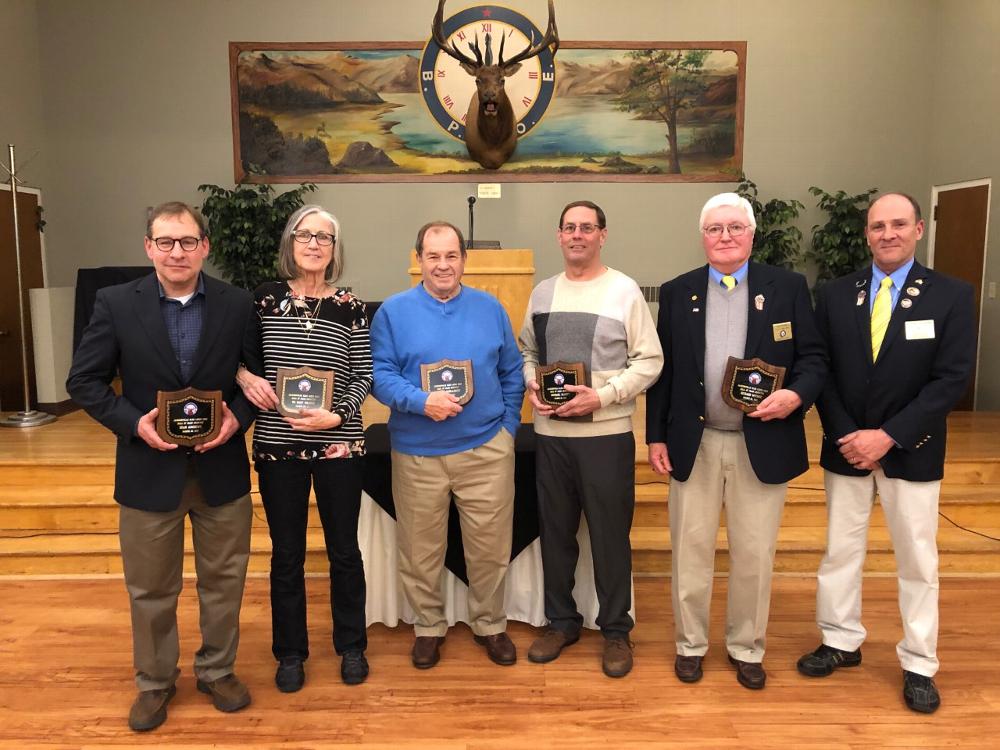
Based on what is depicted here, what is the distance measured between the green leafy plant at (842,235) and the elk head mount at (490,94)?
117 inches

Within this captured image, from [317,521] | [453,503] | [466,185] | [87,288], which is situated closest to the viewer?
[453,503]

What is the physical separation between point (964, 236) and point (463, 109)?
465cm

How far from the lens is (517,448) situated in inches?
130

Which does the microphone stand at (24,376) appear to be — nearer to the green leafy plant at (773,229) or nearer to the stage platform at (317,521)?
the stage platform at (317,521)

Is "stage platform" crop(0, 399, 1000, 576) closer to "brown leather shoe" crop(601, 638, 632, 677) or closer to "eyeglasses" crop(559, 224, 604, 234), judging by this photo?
"brown leather shoe" crop(601, 638, 632, 677)

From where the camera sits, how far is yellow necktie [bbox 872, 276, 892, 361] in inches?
103

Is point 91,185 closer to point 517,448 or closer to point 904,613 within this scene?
point 517,448

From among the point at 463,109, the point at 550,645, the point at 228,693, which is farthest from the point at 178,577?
the point at 463,109

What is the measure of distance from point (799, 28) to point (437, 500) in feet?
21.3

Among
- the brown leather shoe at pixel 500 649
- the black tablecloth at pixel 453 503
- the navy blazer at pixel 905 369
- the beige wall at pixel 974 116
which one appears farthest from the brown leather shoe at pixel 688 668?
the beige wall at pixel 974 116

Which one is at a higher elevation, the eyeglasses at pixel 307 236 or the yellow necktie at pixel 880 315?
the eyeglasses at pixel 307 236

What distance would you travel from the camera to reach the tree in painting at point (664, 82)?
23.4 feet

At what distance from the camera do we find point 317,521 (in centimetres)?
425

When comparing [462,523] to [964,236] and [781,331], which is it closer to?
[781,331]
